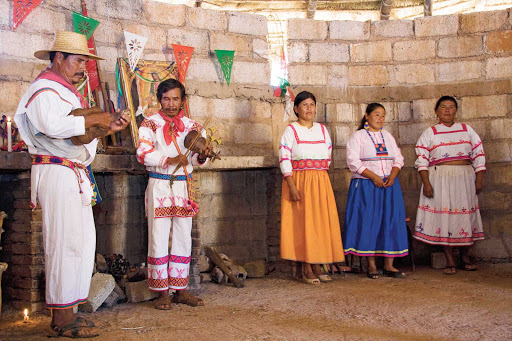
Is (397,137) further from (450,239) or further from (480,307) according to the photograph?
(480,307)

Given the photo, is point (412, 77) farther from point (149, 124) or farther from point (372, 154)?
point (149, 124)

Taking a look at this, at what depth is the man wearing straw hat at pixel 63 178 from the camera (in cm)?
330

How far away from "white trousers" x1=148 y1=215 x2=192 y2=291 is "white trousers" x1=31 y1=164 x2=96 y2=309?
2.77 ft

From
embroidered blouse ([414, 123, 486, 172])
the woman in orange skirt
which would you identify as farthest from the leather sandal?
the woman in orange skirt

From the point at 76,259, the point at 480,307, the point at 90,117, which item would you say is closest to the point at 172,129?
the point at 90,117

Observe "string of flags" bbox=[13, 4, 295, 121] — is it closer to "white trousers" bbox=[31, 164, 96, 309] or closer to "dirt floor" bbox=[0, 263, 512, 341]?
"white trousers" bbox=[31, 164, 96, 309]

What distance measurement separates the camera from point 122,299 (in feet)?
14.5

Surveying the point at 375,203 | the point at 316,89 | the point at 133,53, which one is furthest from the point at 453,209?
the point at 133,53

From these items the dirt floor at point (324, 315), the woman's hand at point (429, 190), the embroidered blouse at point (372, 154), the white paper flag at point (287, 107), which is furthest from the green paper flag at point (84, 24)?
the woman's hand at point (429, 190)

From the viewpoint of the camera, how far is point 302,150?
5.24 m

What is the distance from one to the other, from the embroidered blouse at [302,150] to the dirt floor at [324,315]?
113cm

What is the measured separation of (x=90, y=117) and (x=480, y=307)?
3119 millimetres

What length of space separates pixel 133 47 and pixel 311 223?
8.14ft

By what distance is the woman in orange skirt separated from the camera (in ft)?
17.0
